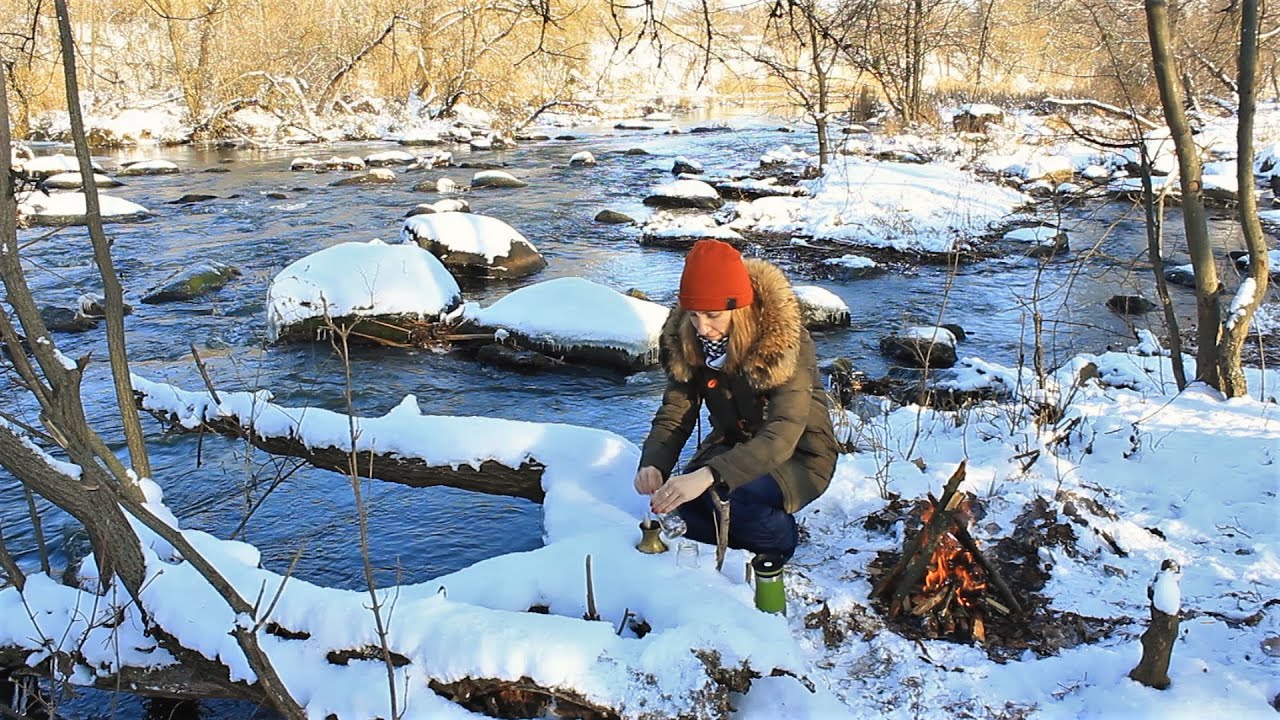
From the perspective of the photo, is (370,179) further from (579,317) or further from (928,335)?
(928,335)

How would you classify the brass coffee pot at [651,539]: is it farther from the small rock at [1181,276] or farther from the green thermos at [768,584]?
the small rock at [1181,276]

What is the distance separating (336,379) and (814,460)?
503 centimetres

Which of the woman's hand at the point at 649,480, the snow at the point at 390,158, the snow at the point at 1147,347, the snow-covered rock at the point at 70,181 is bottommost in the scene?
the snow at the point at 1147,347

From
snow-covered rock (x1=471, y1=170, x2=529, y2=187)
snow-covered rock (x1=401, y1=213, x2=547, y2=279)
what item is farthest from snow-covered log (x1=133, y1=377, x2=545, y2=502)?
snow-covered rock (x1=471, y1=170, x2=529, y2=187)

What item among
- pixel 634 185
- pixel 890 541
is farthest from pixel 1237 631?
pixel 634 185

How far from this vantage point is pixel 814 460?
3.29 metres

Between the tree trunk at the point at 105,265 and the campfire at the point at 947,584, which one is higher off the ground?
the tree trunk at the point at 105,265

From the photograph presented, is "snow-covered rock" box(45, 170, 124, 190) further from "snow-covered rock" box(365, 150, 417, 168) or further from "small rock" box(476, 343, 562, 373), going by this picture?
"small rock" box(476, 343, 562, 373)

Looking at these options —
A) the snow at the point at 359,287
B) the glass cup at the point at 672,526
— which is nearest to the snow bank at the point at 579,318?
the snow at the point at 359,287

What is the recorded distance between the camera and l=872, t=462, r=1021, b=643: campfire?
2922mm

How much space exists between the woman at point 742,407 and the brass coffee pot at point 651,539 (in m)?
0.10

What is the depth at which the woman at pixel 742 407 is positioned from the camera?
3064 mm

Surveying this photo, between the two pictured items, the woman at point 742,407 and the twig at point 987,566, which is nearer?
the twig at point 987,566

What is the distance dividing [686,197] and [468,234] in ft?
18.1
